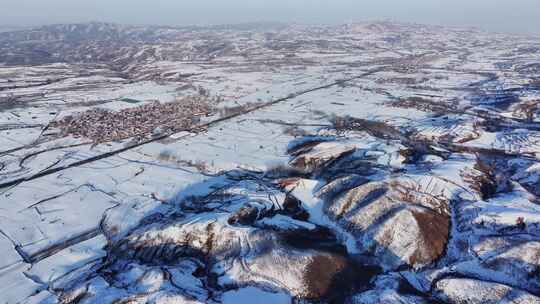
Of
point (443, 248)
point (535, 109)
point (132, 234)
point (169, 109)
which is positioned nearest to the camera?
point (443, 248)

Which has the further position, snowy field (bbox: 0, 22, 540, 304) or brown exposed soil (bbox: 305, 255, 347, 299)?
snowy field (bbox: 0, 22, 540, 304)

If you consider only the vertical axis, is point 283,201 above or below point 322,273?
above

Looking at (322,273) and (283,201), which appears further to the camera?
(283,201)

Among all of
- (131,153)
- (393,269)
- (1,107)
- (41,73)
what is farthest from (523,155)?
(41,73)

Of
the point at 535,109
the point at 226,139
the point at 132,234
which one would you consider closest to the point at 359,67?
the point at 535,109

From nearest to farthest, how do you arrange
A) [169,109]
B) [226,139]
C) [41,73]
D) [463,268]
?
[463,268] < [226,139] < [169,109] < [41,73]

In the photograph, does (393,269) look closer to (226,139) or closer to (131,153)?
(226,139)

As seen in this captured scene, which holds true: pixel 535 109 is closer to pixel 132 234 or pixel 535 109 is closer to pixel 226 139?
pixel 226 139

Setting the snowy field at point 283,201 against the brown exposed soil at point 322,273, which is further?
the snowy field at point 283,201

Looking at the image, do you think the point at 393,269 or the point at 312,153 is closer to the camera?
the point at 393,269
